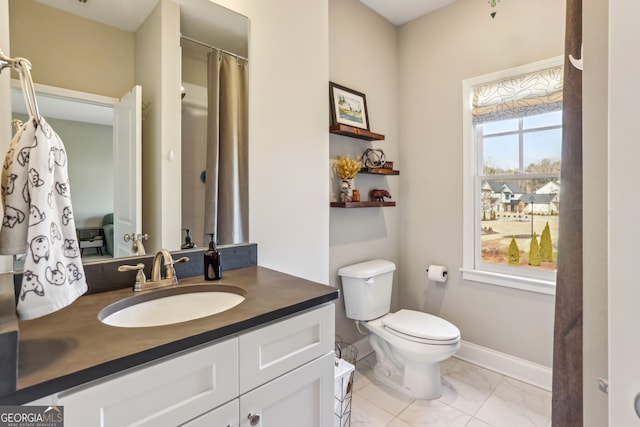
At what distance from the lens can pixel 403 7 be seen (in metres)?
2.45

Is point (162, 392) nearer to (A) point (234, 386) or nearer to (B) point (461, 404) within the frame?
(A) point (234, 386)

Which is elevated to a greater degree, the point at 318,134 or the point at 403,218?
the point at 318,134

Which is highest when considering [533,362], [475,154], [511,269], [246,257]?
[475,154]

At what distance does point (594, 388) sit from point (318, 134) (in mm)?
1556

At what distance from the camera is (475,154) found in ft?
7.77

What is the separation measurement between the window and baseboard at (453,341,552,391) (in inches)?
20.5

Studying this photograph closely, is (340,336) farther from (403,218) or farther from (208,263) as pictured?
(208,263)

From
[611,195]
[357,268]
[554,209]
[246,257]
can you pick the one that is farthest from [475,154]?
[611,195]

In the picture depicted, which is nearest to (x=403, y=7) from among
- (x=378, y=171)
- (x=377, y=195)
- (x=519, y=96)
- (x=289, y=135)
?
(x=519, y=96)

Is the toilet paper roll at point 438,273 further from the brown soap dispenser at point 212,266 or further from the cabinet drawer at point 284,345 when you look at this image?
the brown soap dispenser at point 212,266

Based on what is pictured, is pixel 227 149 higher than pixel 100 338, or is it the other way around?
pixel 227 149

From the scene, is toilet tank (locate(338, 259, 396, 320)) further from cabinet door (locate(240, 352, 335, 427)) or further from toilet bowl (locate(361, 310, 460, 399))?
cabinet door (locate(240, 352, 335, 427))

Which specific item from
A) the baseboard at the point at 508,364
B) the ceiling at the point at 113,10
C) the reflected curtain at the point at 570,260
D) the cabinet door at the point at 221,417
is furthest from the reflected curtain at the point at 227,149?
the baseboard at the point at 508,364

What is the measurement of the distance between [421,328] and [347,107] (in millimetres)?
1571
